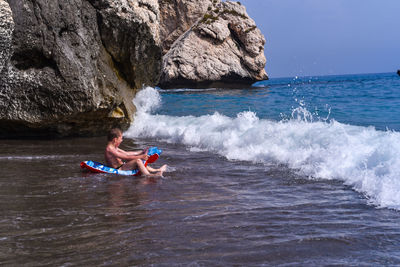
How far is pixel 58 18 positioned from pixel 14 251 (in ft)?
28.0

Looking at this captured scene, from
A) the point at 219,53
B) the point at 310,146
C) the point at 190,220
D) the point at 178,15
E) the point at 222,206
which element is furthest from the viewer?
the point at 178,15

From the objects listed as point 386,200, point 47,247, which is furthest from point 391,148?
point 47,247

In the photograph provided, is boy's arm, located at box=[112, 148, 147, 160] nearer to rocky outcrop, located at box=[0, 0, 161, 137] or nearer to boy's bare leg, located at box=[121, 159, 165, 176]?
boy's bare leg, located at box=[121, 159, 165, 176]

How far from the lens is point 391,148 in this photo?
6.88 meters

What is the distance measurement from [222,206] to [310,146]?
13.9 feet

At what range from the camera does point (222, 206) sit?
5.08 metres

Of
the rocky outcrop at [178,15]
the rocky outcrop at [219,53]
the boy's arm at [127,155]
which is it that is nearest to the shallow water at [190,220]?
the boy's arm at [127,155]

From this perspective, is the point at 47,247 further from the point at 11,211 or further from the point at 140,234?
the point at 11,211

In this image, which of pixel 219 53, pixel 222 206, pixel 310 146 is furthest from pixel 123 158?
pixel 219 53

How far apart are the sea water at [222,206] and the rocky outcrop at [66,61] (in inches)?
52.9

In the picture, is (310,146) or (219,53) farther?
(219,53)

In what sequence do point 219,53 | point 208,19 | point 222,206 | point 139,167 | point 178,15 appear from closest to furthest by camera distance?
point 222,206 → point 139,167 → point 219,53 → point 208,19 → point 178,15

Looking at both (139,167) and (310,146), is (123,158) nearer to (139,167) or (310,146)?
(139,167)

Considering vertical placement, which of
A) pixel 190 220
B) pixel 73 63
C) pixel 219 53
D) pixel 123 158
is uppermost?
pixel 219 53
